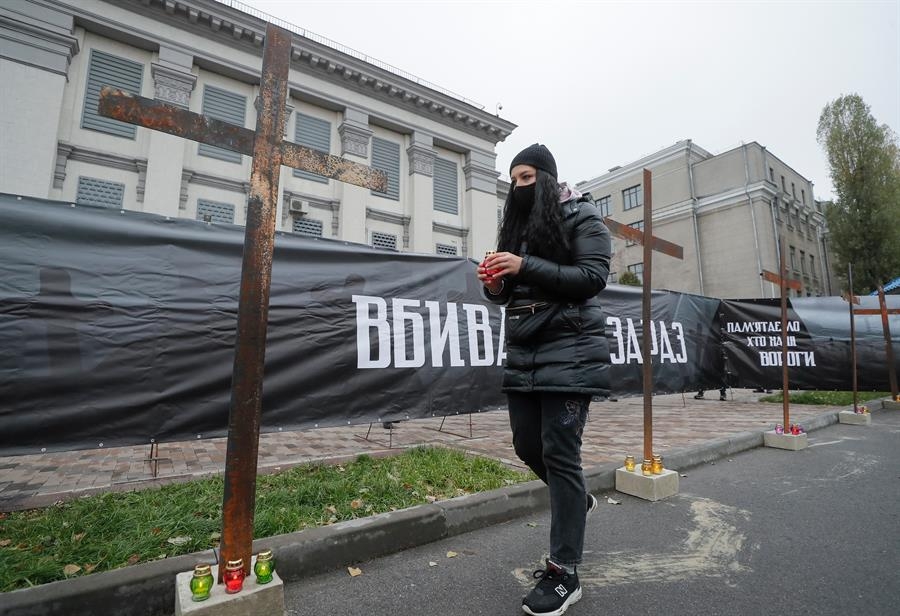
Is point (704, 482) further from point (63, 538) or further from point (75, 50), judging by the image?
point (75, 50)

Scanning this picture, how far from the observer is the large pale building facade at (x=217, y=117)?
1336 centimetres

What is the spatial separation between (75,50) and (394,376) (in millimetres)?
17728

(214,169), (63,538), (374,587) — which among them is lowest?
(374,587)

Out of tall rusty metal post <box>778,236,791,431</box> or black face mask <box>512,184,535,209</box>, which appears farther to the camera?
tall rusty metal post <box>778,236,791,431</box>

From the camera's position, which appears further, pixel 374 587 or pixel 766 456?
pixel 766 456

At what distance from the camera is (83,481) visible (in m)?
3.61

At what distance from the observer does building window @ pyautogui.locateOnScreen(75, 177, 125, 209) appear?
14000 millimetres

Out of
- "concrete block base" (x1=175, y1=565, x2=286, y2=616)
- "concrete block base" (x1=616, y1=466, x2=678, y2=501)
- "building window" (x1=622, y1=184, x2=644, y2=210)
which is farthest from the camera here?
"building window" (x1=622, y1=184, x2=644, y2=210)

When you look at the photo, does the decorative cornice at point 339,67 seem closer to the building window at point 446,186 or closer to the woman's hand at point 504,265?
the building window at point 446,186

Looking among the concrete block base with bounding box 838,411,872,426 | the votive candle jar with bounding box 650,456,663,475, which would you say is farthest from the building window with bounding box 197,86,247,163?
the concrete block base with bounding box 838,411,872,426

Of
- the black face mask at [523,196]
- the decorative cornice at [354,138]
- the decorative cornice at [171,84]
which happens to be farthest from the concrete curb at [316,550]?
the decorative cornice at [354,138]

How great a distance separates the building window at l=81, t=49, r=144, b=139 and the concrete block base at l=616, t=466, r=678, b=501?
17610 mm

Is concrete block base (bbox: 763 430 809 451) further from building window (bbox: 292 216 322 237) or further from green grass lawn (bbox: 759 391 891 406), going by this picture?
building window (bbox: 292 216 322 237)

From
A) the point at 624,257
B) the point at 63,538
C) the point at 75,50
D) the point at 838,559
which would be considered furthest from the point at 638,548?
the point at 624,257
